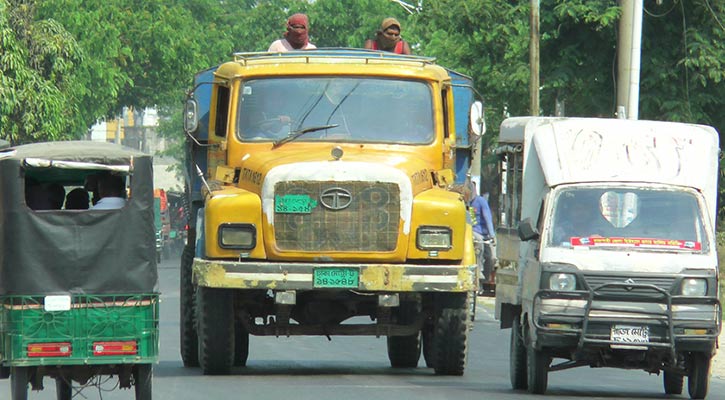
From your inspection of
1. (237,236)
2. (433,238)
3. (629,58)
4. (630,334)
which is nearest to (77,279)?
(237,236)

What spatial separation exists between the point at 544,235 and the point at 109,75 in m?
42.9

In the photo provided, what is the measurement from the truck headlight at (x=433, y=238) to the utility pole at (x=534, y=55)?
18.4 metres

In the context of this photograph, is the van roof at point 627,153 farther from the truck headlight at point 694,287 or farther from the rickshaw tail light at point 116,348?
the rickshaw tail light at point 116,348

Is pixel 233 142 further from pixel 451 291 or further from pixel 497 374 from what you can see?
pixel 497 374

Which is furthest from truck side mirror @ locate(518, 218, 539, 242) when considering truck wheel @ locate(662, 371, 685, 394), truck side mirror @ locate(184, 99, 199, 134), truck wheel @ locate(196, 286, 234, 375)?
truck side mirror @ locate(184, 99, 199, 134)

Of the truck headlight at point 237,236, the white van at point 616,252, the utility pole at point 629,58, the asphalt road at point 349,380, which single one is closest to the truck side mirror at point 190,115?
the truck headlight at point 237,236

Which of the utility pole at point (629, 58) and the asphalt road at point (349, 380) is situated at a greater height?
the utility pole at point (629, 58)

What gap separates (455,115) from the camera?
58.7ft

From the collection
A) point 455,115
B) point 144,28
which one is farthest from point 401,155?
point 144,28

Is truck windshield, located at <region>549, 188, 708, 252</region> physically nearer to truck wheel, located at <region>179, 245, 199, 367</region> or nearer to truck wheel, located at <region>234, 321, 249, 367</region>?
truck wheel, located at <region>234, 321, 249, 367</region>

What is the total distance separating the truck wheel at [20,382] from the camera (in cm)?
1234

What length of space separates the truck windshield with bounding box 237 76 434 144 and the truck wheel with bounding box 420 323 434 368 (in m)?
2.14

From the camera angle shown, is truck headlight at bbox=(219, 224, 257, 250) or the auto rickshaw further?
truck headlight at bbox=(219, 224, 257, 250)

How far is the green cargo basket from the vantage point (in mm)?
12234
